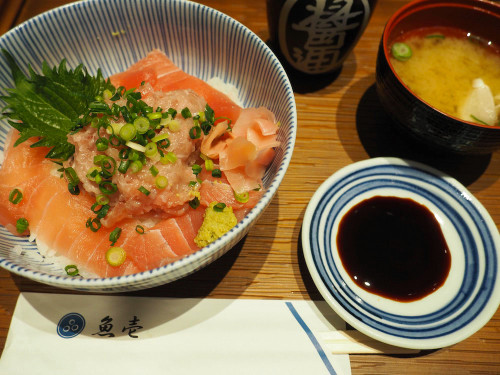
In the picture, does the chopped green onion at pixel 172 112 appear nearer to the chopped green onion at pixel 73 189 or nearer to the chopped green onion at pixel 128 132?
the chopped green onion at pixel 128 132

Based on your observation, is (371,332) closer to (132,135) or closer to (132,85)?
(132,135)

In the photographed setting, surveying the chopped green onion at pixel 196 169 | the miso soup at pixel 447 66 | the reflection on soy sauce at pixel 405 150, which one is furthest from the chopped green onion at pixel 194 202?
the miso soup at pixel 447 66

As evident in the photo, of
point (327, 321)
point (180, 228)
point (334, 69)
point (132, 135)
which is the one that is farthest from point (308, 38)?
point (327, 321)

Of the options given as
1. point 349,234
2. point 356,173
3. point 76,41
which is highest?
point 76,41

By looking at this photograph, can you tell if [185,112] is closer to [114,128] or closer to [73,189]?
[114,128]

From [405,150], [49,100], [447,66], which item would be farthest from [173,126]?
[447,66]

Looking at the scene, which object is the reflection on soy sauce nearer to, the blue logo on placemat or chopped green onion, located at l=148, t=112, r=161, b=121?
chopped green onion, located at l=148, t=112, r=161, b=121
